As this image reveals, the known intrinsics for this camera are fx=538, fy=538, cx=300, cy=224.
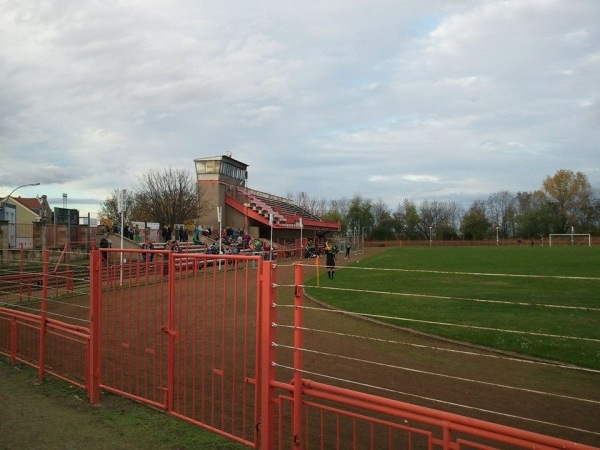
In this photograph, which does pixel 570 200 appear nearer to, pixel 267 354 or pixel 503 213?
pixel 503 213

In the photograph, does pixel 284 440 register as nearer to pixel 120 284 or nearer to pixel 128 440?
pixel 128 440

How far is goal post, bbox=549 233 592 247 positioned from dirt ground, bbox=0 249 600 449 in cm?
9351

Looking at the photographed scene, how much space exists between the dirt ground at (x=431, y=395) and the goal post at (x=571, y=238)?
93507 millimetres

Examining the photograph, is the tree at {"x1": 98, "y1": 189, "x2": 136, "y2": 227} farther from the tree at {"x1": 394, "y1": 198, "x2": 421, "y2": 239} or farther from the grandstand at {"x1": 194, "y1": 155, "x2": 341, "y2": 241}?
the tree at {"x1": 394, "y1": 198, "x2": 421, "y2": 239}

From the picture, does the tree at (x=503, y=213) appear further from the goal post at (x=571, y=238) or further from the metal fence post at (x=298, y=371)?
the metal fence post at (x=298, y=371)

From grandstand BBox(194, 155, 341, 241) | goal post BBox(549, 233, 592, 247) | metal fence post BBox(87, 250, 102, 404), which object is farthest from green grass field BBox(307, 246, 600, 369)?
goal post BBox(549, 233, 592, 247)

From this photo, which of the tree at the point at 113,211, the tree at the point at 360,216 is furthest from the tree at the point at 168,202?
the tree at the point at 360,216

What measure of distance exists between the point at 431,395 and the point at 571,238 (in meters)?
102

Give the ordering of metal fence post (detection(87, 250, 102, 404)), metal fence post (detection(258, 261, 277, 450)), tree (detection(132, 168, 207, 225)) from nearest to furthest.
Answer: metal fence post (detection(258, 261, 277, 450)) < metal fence post (detection(87, 250, 102, 404)) < tree (detection(132, 168, 207, 225))

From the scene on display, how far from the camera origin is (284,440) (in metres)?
5.48

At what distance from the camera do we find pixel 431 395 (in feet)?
24.1

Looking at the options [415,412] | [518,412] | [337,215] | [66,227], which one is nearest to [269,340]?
[415,412]

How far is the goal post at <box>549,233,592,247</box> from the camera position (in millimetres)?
94169

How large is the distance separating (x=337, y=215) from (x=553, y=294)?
339 feet
